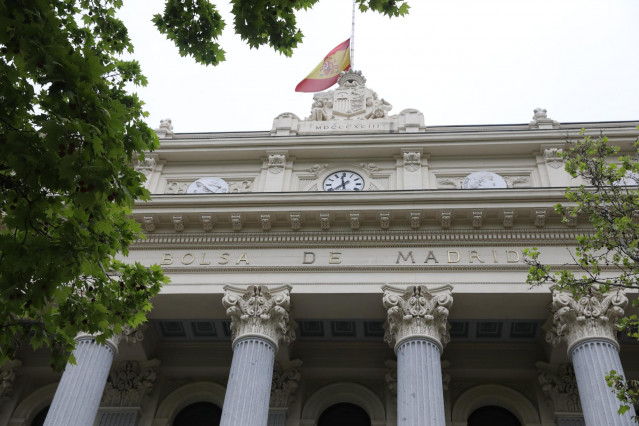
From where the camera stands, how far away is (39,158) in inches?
329

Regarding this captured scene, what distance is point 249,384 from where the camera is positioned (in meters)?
16.0

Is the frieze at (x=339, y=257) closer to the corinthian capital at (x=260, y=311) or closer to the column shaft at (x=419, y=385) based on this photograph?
the corinthian capital at (x=260, y=311)

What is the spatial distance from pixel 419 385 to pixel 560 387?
210 inches

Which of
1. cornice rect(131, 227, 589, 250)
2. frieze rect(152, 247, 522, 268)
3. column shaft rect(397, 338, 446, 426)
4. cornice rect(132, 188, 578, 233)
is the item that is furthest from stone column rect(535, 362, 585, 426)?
column shaft rect(397, 338, 446, 426)

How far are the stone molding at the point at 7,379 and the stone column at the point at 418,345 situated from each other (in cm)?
1152

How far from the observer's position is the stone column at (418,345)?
1520 centimetres

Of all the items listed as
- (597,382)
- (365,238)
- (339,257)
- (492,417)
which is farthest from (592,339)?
(339,257)

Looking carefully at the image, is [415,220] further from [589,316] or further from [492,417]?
[492,417]

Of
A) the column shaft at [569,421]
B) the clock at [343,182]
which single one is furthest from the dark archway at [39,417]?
the column shaft at [569,421]

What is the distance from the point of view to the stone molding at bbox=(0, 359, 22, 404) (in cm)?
2042

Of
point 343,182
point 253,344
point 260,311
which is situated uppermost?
point 343,182

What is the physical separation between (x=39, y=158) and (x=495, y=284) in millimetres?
12418

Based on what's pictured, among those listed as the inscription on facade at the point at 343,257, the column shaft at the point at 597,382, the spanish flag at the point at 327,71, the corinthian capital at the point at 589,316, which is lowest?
the column shaft at the point at 597,382

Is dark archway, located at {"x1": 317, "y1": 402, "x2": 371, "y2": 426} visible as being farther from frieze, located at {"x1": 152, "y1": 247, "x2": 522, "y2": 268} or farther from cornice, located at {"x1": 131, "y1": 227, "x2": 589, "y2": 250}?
cornice, located at {"x1": 131, "y1": 227, "x2": 589, "y2": 250}
